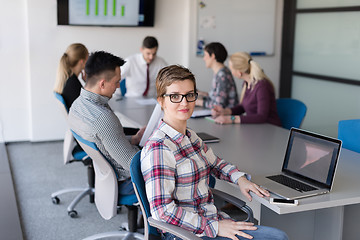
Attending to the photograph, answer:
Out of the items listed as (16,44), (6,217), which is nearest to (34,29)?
(16,44)

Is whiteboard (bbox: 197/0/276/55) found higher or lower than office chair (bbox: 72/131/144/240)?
higher

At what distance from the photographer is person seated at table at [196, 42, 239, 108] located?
450cm

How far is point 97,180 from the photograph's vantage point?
302 cm

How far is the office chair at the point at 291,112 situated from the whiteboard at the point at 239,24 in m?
2.50

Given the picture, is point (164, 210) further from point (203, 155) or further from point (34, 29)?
point (34, 29)

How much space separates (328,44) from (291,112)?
2017mm

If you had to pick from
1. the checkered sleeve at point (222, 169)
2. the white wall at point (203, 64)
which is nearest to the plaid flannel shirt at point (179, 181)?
the checkered sleeve at point (222, 169)

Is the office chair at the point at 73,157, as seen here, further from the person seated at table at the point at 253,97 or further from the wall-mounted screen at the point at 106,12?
the wall-mounted screen at the point at 106,12

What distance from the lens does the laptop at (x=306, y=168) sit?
226cm

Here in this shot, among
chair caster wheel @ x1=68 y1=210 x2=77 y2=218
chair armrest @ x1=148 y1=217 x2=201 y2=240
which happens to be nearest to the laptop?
chair armrest @ x1=148 y1=217 x2=201 y2=240

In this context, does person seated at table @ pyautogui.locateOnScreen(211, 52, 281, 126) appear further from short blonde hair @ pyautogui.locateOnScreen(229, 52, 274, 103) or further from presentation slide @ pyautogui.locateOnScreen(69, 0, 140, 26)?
presentation slide @ pyautogui.locateOnScreen(69, 0, 140, 26)

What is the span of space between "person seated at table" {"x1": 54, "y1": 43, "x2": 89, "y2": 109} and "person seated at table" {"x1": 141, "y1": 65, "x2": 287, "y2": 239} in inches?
76.2

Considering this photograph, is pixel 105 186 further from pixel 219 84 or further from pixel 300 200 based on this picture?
pixel 219 84

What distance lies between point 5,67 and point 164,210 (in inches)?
183
